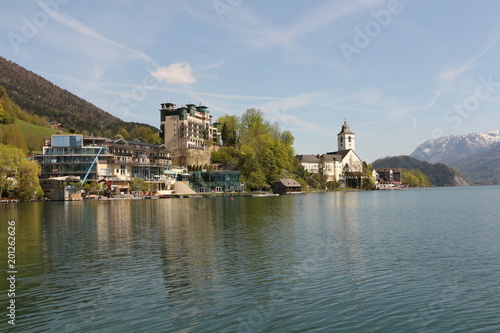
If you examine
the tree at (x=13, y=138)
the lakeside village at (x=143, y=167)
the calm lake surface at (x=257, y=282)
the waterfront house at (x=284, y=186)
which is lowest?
the calm lake surface at (x=257, y=282)

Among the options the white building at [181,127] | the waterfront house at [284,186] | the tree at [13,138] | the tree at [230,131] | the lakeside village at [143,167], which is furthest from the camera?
the tree at [230,131]

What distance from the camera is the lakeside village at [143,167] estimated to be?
11194 centimetres

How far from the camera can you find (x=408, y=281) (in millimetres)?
19781

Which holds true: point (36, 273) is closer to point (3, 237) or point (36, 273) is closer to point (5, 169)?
point (3, 237)

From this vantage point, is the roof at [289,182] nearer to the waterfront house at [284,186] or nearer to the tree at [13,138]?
the waterfront house at [284,186]

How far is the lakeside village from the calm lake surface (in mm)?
79848

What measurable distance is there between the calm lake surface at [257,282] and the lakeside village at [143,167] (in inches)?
3144

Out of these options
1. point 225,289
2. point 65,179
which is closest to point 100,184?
point 65,179

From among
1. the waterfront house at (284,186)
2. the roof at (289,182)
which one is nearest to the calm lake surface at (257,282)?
the waterfront house at (284,186)

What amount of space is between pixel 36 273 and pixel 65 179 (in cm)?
9417

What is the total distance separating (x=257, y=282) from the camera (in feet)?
65.4

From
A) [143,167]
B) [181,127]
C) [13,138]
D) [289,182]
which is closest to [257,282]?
[143,167]

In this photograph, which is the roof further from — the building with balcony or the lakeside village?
the building with balcony

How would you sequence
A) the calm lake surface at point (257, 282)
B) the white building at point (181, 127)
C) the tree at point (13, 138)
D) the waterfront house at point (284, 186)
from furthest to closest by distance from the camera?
the white building at point (181, 127) < the waterfront house at point (284, 186) < the tree at point (13, 138) < the calm lake surface at point (257, 282)
